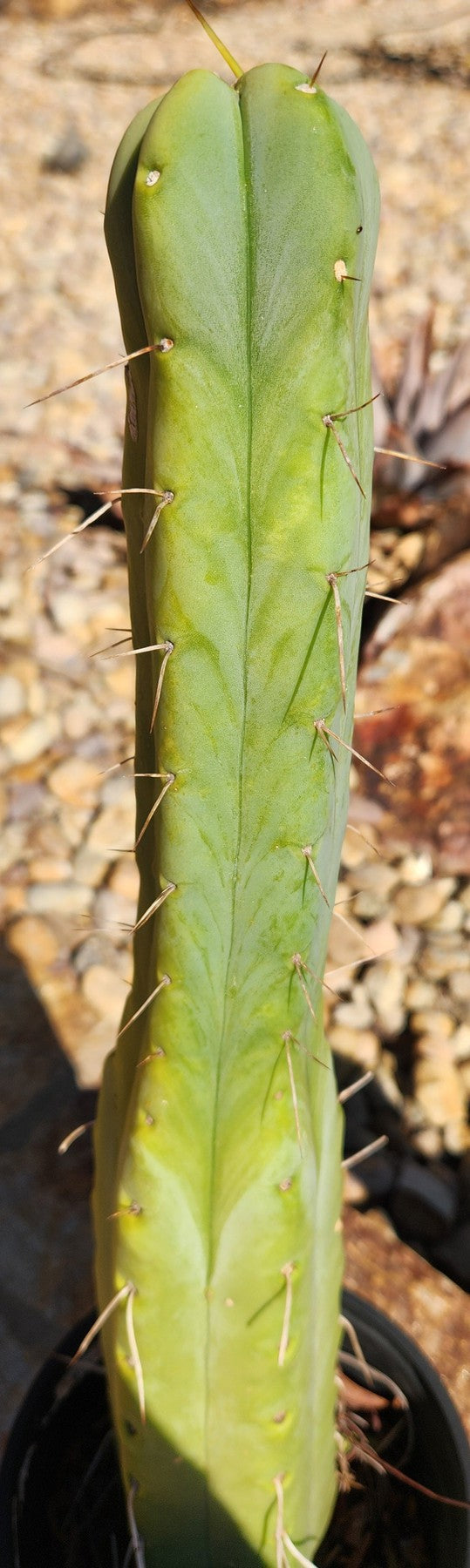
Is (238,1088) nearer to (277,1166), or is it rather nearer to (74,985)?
(277,1166)

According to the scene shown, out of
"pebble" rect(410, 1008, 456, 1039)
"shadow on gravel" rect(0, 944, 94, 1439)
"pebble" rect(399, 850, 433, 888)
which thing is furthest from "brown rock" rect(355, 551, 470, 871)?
"shadow on gravel" rect(0, 944, 94, 1439)

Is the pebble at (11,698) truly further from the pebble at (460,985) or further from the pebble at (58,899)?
the pebble at (460,985)

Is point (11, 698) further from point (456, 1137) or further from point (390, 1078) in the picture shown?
point (456, 1137)

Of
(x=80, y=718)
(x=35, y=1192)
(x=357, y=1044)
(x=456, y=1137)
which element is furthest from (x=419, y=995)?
(x=80, y=718)

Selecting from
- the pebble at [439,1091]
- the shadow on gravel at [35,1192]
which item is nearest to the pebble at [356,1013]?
the pebble at [439,1091]

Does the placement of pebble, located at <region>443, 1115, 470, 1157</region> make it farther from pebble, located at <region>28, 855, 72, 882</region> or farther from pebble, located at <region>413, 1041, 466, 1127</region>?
pebble, located at <region>28, 855, 72, 882</region>

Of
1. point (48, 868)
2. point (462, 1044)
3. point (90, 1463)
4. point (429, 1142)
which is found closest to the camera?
point (90, 1463)
